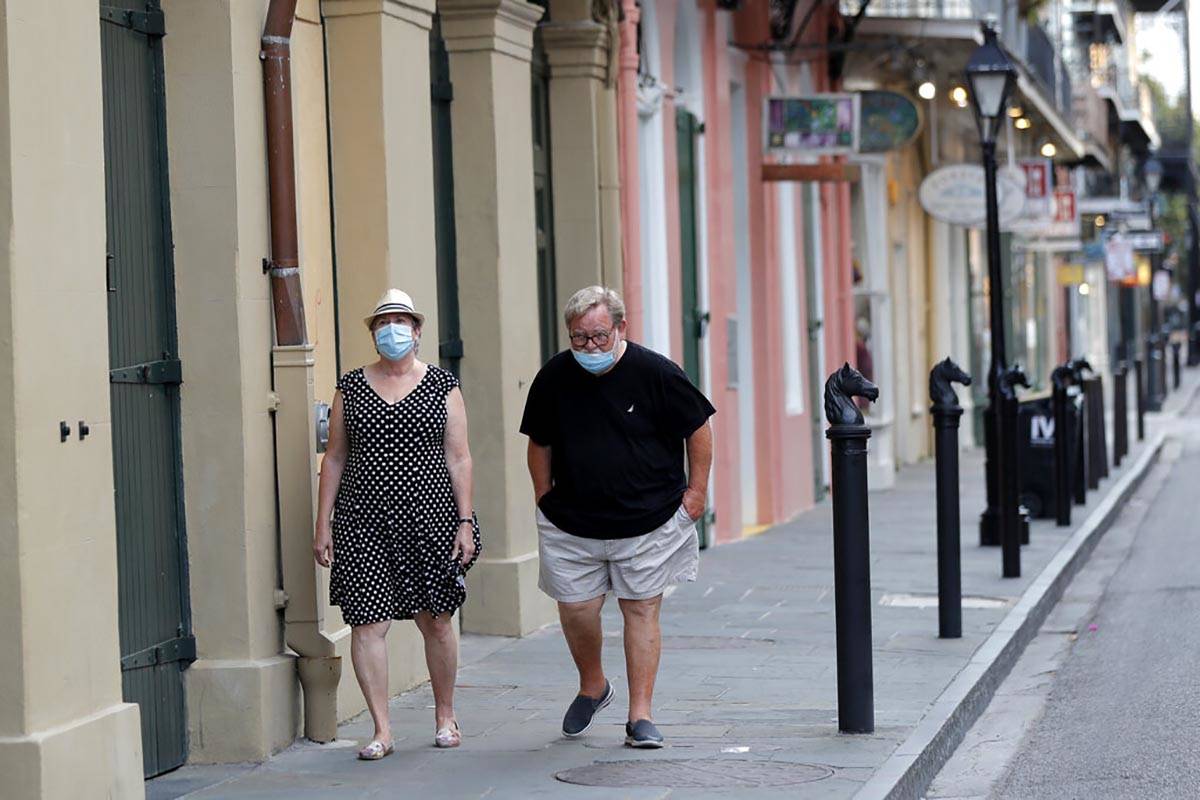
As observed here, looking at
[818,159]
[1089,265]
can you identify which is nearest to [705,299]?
[818,159]

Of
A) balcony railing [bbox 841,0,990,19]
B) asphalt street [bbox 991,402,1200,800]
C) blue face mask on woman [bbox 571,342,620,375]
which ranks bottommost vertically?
asphalt street [bbox 991,402,1200,800]

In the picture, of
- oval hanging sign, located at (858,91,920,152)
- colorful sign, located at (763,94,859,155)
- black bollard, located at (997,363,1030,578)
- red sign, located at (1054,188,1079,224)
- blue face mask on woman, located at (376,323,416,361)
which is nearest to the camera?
blue face mask on woman, located at (376,323,416,361)

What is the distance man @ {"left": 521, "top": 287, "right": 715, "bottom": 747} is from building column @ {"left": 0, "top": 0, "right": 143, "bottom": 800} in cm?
182

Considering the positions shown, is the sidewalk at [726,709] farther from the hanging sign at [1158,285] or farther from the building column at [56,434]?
the hanging sign at [1158,285]

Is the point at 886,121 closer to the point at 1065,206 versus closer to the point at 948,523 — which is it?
the point at 948,523

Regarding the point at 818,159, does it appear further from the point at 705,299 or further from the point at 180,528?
the point at 180,528

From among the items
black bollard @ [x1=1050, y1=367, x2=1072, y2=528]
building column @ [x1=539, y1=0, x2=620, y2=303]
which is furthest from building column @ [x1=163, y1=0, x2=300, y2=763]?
black bollard @ [x1=1050, y1=367, x2=1072, y2=528]

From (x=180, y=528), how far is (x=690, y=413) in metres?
1.97

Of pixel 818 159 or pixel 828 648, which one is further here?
pixel 818 159

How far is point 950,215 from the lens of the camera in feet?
68.8

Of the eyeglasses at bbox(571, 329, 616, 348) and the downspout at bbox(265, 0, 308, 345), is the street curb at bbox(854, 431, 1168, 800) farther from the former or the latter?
the downspout at bbox(265, 0, 308, 345)

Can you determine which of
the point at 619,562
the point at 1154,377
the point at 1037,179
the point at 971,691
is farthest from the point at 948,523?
the point at 1154,377

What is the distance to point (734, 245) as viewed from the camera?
18.8 metres

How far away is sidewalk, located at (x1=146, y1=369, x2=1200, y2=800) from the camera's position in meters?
7.70
